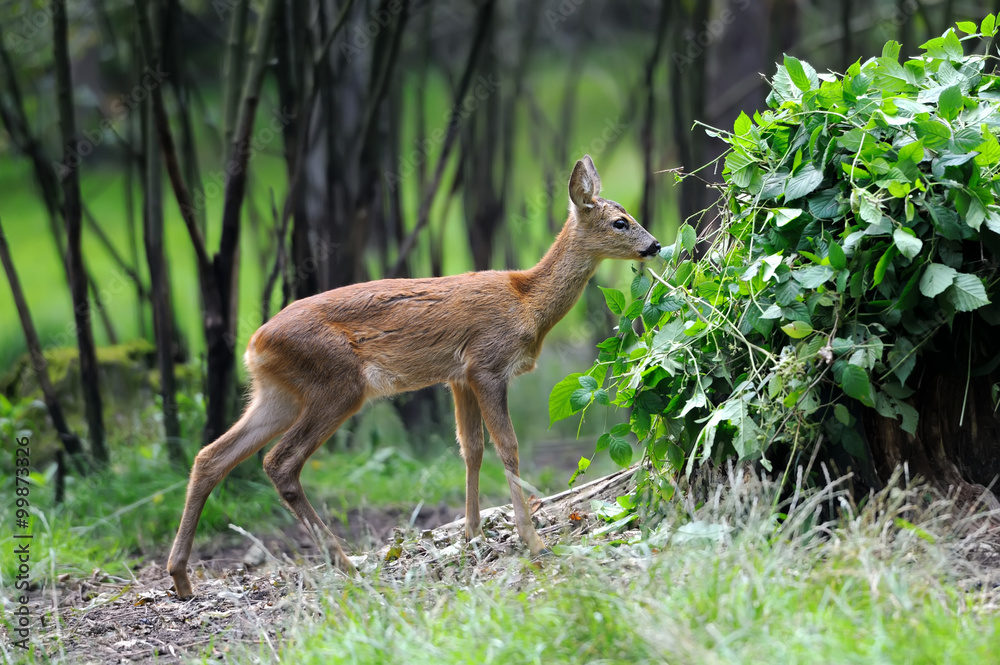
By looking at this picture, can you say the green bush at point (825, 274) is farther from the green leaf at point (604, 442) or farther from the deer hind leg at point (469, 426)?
the deer hind leg at point (469, 426)

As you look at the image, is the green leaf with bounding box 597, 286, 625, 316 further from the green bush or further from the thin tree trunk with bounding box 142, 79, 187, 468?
the thin tree trunk with bounding box 142, 79, 187, 468

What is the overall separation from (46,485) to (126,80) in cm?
461

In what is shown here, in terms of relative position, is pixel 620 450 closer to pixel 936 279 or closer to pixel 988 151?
pixel 936 279

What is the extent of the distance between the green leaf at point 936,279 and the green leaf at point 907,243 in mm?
114

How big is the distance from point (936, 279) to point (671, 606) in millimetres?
1576

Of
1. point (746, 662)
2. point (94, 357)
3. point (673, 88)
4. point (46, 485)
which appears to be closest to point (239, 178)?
point (94, 357)

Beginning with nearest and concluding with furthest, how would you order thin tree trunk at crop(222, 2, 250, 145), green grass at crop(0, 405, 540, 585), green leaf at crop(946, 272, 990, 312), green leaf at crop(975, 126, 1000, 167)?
green leaf at crop(946, 272, 990, 312), green leaf at crop(975, 126, 1000, 167), green grass at crop(0, 405, 540, 585), thin tree trunk at crop(222, 2, 250, 145)

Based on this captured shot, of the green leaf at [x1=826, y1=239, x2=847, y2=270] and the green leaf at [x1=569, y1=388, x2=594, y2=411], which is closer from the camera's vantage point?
the green leaf at [x1=826, y1=239, x2=847, y2=270]

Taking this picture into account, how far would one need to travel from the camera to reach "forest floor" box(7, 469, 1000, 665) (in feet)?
8.88

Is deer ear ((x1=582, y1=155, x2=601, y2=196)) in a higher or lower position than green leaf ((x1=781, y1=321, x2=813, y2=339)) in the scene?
higher

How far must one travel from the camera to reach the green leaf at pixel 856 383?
11.5 ft

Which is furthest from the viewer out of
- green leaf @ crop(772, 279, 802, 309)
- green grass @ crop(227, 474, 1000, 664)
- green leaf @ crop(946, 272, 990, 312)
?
green leaf @ crop(772, 279, 802, 309)

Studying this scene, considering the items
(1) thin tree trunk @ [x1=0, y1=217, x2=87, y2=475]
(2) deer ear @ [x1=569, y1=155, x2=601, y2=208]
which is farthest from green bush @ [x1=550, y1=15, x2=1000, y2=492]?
(1) thin tree trunk @ [x1=0, y1=217, x2=87, y2=475]

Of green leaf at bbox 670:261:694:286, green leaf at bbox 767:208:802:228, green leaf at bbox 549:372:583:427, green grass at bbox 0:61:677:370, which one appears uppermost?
green leaf at bbox 767:208:802:228
